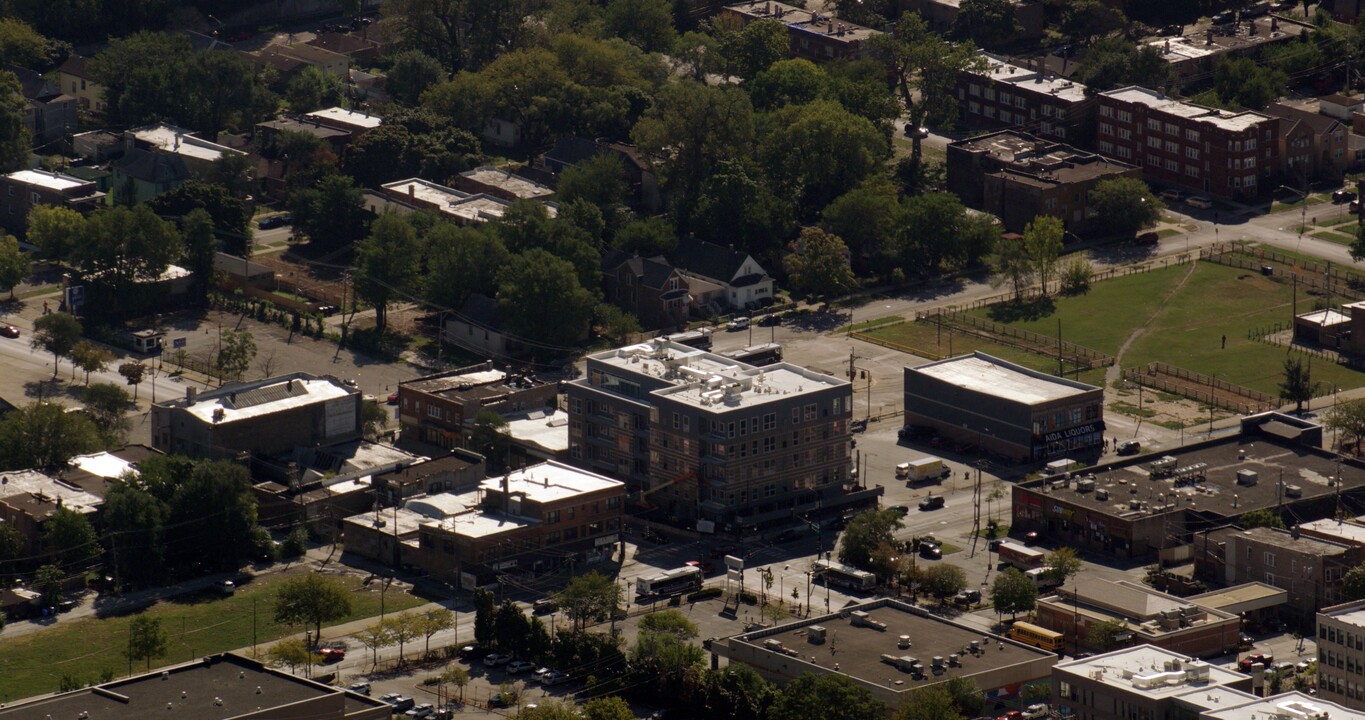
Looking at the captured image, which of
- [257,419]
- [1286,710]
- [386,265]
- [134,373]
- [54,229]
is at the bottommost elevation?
[134,373]

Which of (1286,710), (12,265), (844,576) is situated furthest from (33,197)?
(1286,710)

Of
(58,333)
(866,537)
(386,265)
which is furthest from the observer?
(386,265)

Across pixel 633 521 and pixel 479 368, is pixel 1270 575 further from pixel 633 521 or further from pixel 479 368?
pixel 479 368

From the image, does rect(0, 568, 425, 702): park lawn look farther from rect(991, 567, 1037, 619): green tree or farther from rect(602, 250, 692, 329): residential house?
rect(602, 250, 692, 329): residential house

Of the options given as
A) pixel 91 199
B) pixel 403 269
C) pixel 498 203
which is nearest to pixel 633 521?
pixel 403 269

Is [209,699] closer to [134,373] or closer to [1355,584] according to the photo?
[1355,584]

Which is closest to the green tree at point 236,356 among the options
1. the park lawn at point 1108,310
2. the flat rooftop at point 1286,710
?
the park lawn at point 1108,310

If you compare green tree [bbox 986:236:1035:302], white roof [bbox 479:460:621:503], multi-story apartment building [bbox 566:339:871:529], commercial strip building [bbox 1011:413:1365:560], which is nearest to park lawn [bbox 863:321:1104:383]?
green tree [bbox 986:236:1035:302]

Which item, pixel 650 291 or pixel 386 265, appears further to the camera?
pixel 650 291
